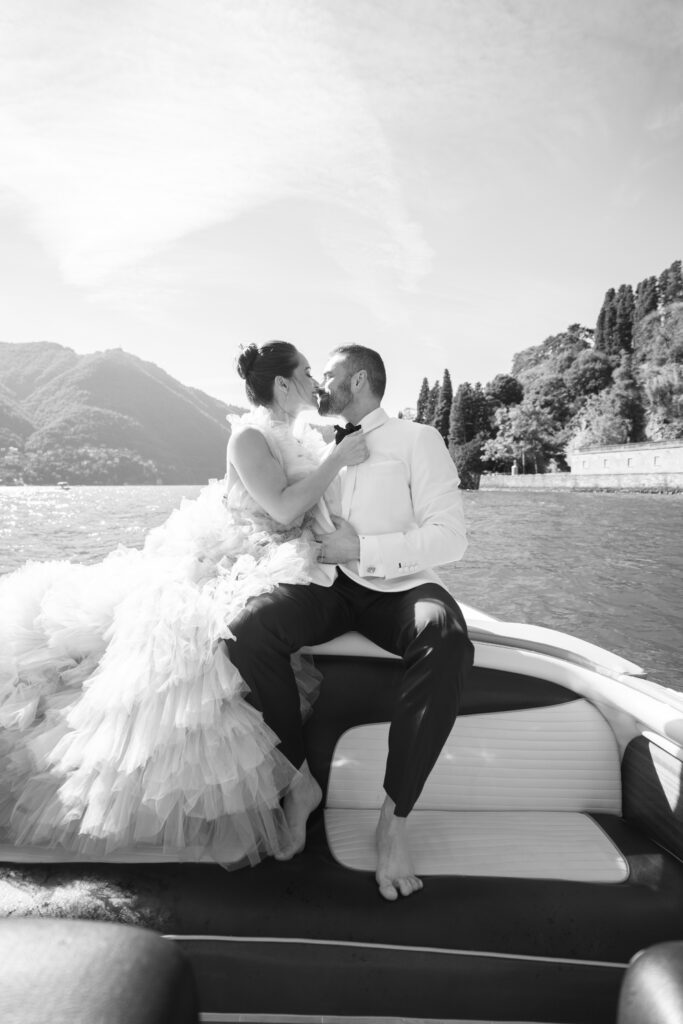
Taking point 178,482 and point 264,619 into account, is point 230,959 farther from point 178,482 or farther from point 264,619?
point 178,482

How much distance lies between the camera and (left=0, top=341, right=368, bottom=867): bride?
1.77 metres

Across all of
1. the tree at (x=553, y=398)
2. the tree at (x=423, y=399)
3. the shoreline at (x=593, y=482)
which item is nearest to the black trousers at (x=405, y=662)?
the shoreline at (x=593, y=482)

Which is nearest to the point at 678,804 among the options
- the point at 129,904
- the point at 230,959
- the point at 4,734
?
the point at 230,959

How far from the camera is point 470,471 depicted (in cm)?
5578

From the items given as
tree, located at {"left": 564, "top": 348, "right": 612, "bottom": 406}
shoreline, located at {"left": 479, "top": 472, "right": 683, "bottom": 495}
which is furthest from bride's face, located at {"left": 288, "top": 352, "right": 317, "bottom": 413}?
tree, located at {"left": 564, "top": 348, "right": 612, "bottom": 406}

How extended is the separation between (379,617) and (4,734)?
1.24m

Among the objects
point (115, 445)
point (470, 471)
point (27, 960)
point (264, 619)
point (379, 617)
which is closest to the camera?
point (27, 960)

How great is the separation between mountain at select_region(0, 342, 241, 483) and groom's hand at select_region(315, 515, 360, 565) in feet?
281

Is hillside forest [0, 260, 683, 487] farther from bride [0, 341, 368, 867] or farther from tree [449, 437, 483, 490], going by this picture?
bride [0, 341, 368, 867]

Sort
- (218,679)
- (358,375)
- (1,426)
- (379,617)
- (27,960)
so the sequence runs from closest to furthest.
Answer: (27,960) < (218,679) < (379,617) < (358,375) < (1,426)

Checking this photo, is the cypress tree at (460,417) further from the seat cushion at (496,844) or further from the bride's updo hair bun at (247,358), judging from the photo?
the seat cushion at (496,844)

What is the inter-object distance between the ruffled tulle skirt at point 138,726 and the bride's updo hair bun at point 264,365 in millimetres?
943

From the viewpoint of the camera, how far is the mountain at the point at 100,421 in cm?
8775

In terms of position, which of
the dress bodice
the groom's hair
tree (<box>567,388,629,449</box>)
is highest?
tree (<box>567,388,629,449</box>)
